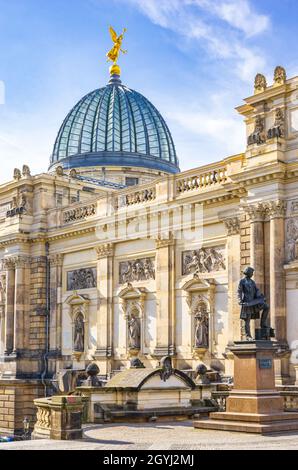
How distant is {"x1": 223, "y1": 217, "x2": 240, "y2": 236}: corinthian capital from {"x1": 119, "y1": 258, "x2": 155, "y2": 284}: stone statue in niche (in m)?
5.38

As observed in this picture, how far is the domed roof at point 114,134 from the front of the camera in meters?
54.7

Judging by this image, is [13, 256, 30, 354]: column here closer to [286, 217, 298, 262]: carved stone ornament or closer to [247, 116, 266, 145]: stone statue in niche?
[247, 116, 266, 145]: stone statue in niche

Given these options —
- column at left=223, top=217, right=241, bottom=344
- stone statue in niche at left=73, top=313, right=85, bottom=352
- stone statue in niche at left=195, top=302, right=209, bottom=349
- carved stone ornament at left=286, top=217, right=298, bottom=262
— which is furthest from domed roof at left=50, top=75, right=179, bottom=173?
carved stone ornament at left=286, top=217, right=298, bottom=262

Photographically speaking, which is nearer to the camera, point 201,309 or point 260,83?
point 260,83

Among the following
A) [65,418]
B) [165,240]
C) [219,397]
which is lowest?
[219,397]

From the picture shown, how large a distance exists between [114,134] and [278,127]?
26.5m

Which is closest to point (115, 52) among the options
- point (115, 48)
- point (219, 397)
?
point (115, 48)

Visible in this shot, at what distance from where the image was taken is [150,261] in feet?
122

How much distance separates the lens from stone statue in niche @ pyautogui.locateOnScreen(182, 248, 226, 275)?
3381cm

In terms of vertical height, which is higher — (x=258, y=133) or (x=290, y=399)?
(x=258, y=133)

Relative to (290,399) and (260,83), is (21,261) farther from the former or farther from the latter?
(290,399)

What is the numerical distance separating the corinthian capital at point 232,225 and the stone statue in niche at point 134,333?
24.2 ft
